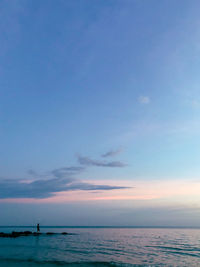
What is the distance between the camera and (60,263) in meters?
26.6

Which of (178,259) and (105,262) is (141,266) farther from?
(178,259)

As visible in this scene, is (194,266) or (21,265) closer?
(21,265)

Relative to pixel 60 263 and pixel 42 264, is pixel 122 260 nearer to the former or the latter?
pixel 60 263

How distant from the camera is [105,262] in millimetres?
27625

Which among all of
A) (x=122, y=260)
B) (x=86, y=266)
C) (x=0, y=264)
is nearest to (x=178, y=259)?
(x=122, y=260)

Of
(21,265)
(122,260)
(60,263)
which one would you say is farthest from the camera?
(122,260)

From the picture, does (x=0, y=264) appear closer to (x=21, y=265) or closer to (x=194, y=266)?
(x=21, y=265)

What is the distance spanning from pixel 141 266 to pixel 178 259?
8.90m

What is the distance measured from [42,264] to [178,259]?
19.9 m

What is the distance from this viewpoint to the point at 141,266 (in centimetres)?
2583

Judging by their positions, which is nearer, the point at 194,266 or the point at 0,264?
the point at 0,264

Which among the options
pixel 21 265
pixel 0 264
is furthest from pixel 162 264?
pixel 0 264

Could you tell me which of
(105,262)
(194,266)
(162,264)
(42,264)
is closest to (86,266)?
(105,262)

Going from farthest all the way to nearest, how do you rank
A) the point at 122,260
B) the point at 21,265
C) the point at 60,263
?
the point at 122,260
the point at 60,263
the point at 21,265
